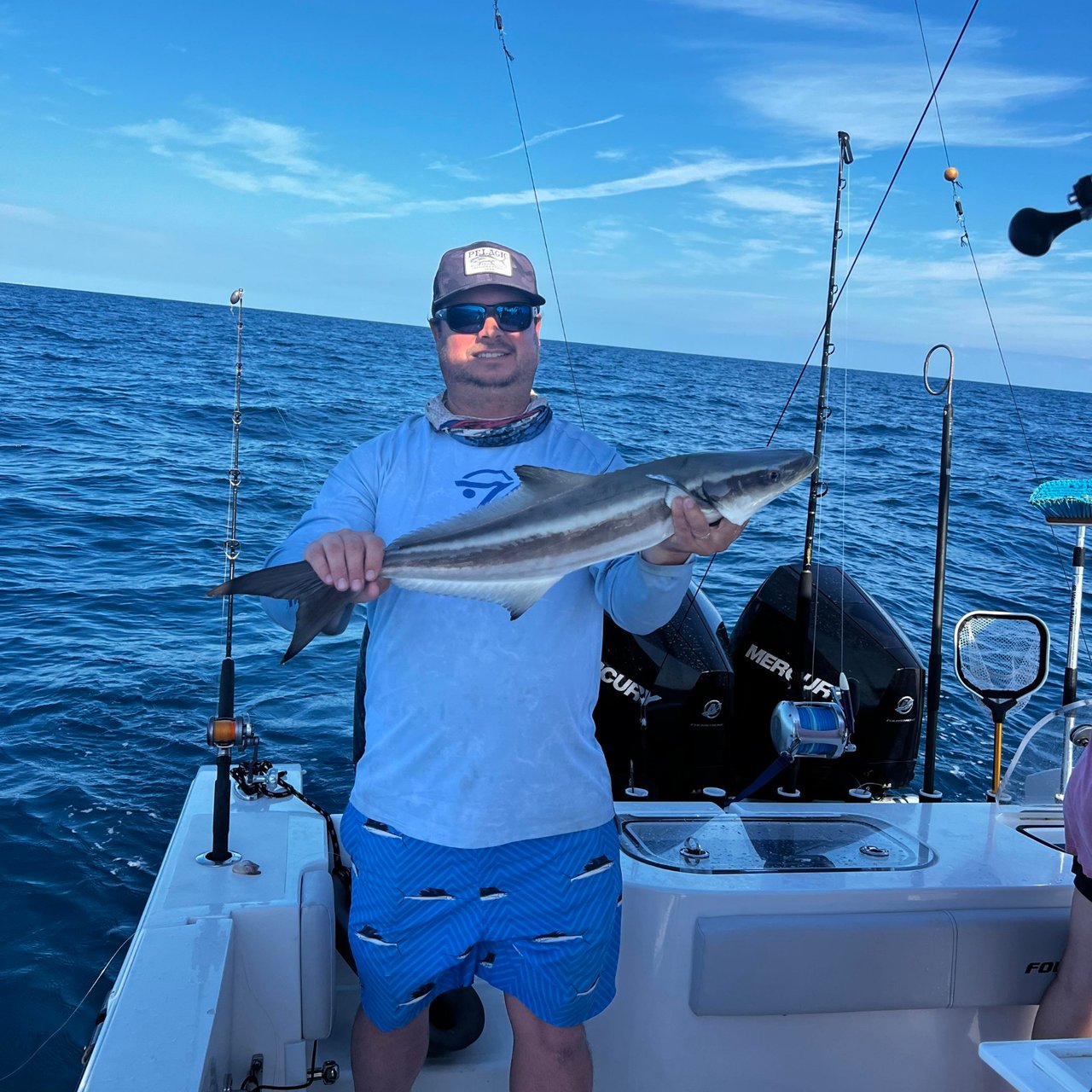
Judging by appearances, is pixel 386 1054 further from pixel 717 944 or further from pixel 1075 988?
pixel 1075 988

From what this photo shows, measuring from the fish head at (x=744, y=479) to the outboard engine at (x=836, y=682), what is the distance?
247 cm

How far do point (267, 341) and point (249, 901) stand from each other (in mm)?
55297

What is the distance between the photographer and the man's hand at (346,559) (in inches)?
86.6

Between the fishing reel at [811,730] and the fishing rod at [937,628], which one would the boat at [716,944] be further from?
the fishing rod at [937,628]

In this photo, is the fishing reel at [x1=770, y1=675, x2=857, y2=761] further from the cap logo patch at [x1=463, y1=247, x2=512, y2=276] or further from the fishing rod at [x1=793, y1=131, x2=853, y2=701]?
the cap logo patch at [x1=463, y1=247, x2=512, y2=276]

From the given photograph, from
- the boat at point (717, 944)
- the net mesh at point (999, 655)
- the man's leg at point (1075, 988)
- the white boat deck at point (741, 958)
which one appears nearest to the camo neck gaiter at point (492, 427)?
the boat at point (717, 944)

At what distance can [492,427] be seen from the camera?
2551mm

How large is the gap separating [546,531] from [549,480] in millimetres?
115

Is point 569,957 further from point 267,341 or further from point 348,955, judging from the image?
point 267,341

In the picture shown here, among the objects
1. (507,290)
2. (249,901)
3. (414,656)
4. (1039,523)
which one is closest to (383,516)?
(414,656)

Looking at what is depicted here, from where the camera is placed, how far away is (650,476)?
223 cm

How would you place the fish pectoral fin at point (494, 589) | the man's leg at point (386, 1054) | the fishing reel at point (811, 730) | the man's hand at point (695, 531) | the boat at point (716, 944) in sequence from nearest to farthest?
the man's hand at point (695, 531), the fish pectoral fin at point (494, 589), the man's leg at point (386, 1054), the boat at point (716, 944), the fishing reel at point (811, 730)

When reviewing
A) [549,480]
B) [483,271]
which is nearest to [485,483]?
[549,480]

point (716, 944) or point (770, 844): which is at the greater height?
point (770, 844)
